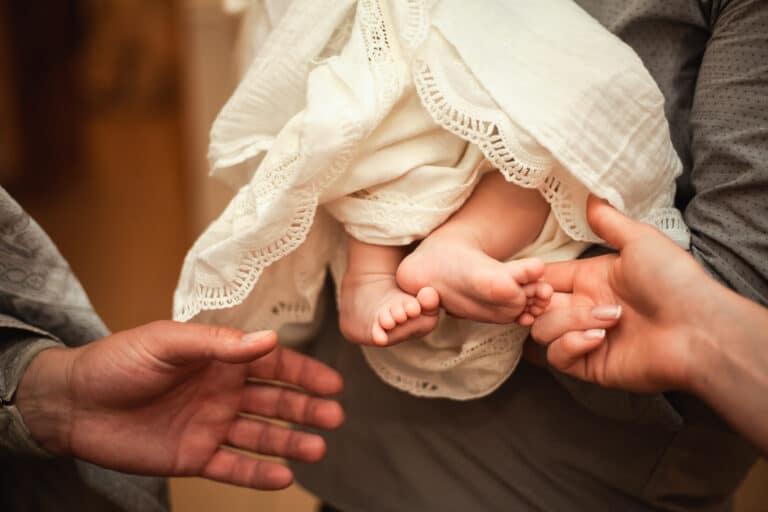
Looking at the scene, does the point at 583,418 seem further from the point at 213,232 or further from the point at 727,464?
the point at 213,232

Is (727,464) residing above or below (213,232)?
below

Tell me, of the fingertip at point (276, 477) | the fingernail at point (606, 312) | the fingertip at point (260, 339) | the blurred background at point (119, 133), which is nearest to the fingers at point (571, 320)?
the fingernail at point (606, 312)

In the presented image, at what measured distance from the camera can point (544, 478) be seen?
712 mm

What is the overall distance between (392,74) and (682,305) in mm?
299

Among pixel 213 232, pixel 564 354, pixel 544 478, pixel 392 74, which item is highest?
pixel 392 74

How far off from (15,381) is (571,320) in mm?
557

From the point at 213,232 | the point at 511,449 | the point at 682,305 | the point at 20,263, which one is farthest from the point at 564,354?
the point at 20,263

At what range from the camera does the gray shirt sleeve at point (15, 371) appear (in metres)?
0.68

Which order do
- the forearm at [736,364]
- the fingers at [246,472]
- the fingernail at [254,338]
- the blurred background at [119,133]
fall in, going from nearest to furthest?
the forearm at [736,364]
the fingernail at [254,338]
the fingers at [246,472]
the blurred background at [119,133]

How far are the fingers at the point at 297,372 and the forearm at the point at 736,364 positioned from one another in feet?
1.38

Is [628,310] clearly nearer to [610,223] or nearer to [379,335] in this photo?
[610,223]

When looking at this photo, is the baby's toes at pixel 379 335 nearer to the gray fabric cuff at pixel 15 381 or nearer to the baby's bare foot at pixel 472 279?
the baby's bare foot at pixel 472 279

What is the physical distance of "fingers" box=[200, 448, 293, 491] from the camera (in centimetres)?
76

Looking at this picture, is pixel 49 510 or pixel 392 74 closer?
pixel 392 74
